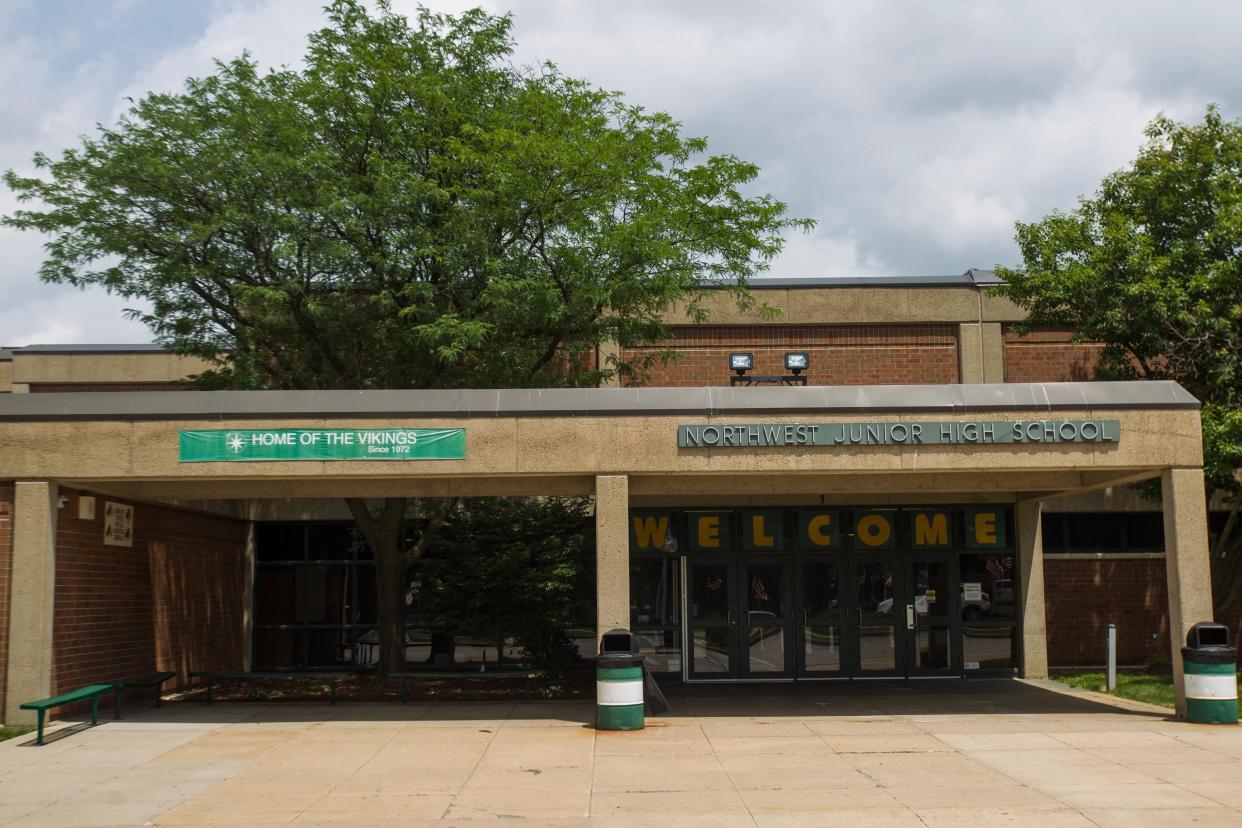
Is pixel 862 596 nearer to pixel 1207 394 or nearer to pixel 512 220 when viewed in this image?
pixel 1207 394

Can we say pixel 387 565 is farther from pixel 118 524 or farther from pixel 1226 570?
pixel 1226 570

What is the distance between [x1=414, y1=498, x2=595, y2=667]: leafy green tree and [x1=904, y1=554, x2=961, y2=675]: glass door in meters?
5.77

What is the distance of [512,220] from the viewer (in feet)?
58.7

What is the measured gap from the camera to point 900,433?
1466 cm

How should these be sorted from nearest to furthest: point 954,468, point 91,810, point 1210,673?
point 91,810, point 1210,673, point 954,468

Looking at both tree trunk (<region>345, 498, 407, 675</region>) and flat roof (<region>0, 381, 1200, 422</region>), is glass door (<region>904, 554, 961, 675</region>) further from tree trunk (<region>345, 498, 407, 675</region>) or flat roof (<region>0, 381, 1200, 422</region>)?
tree trunk (<region>345, 498, 407, 675</region>)

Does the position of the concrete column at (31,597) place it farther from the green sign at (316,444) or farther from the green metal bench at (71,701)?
the green sign at (316,444)

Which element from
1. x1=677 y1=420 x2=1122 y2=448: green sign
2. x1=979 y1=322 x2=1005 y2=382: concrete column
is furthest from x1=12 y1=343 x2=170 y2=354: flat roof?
x1=979 y1=322 x2=1005 y2=382: concrete column

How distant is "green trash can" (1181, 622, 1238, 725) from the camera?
13.7 metres

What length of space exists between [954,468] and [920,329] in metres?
8.97

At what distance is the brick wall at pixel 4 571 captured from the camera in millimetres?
14281

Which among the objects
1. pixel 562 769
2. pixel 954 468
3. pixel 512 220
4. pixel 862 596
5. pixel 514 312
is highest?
pixel 512 220

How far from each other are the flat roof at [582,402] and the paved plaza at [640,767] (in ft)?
13.4

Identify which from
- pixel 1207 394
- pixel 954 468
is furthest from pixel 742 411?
pixel 1207 394
